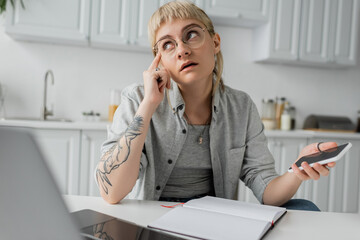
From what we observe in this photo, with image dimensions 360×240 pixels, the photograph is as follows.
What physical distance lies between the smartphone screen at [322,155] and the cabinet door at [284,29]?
2362mm

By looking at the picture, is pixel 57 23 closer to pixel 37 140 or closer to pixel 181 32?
pixel 181 32

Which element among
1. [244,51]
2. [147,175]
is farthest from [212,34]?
[244,51]

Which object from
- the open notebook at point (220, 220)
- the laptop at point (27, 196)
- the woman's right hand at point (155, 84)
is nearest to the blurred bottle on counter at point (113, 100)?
the woman's right hand at point (155, 84)

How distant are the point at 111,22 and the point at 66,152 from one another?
1.10 meters

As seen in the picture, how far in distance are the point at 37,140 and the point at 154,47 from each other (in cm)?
106

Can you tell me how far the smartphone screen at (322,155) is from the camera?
89cm

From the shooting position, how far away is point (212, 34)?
1.42 metres

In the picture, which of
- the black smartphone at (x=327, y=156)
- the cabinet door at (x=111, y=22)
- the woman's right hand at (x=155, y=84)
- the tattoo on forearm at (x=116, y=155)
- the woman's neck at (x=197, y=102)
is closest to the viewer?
the black smartphone at (x=327, y=156)

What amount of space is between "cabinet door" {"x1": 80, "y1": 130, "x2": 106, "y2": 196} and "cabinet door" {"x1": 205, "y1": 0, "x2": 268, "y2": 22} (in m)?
1.44

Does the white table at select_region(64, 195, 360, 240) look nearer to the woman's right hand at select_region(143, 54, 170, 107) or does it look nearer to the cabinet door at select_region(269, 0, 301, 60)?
the woman's right hand at select_region(143, 54, 170, 107)

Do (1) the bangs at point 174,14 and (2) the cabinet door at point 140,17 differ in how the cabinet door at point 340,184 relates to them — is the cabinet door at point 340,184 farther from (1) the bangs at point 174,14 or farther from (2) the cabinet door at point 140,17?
(1) the bangs at point 174,14

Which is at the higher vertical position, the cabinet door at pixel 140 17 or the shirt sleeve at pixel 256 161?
the cabinet door at pixel 140 17

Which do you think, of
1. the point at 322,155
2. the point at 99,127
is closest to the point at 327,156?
the point at 322,155

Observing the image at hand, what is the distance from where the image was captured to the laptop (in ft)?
1.07
